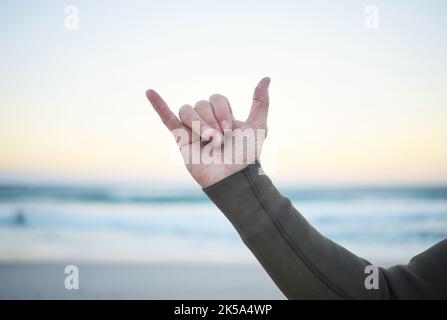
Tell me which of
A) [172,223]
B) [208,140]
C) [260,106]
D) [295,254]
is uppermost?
[172,223]

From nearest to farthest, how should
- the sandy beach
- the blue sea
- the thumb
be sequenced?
1. the thumb
2. the sandy beach
3. the blue sea

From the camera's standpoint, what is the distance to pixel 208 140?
1.37m

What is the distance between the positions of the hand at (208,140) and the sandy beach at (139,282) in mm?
3846

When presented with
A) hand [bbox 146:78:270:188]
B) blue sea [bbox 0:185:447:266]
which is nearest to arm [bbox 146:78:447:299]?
hand [bbox 146:78:270:188]

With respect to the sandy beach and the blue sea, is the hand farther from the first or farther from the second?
the blue sea

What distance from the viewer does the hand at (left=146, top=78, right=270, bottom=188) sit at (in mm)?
1376

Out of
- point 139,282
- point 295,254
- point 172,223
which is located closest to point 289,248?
point 295,254

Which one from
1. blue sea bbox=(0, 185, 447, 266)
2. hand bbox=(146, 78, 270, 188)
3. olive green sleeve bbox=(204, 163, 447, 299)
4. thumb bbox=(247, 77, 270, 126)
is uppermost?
blue sea bbox=(0, 185, 447, 266)

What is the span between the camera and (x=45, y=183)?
48.3 ft

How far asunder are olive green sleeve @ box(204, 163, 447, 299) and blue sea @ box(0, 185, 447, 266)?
20.0 ft

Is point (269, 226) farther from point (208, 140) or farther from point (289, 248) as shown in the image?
point (208, 140)

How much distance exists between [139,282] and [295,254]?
15.4 feet
